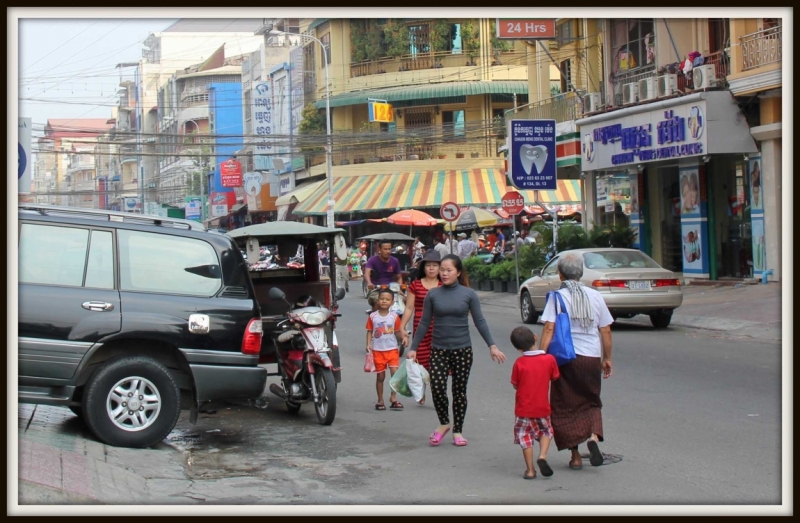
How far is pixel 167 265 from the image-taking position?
27.4ft

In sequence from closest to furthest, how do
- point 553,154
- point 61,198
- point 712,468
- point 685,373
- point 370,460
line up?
1. point 712,468
2. point 370,460
3. point 685,373
4. point 553,154
5. point 61,198

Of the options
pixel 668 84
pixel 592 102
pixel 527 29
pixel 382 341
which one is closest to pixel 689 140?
pixel 668 84

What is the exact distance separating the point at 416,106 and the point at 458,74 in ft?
9.67

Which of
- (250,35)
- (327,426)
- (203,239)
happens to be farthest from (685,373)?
(250,35)

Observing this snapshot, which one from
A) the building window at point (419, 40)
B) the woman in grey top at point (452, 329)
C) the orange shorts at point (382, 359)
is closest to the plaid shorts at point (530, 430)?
the woman in grey top at point (452, 329)

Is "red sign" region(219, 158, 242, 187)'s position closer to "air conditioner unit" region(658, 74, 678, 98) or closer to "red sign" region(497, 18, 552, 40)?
"red sign" region(497, 18, 552, 40)

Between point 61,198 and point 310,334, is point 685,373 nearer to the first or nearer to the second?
point 310,334

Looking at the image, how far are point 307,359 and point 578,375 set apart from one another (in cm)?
324

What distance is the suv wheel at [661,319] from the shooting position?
1823 cm

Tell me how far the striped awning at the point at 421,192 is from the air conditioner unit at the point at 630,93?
16682 mm

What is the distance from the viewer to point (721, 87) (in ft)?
76.6

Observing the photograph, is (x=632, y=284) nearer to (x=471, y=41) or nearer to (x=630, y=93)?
(x=630, y=93)

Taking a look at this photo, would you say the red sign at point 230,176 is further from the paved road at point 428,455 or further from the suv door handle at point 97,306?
the suv door handle at point 97,306

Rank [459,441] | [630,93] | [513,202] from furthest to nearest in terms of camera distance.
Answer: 1. [630,93]
2. [513,202]
3. [459,441]
